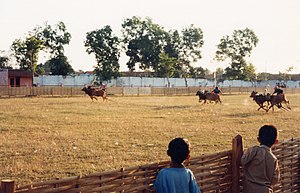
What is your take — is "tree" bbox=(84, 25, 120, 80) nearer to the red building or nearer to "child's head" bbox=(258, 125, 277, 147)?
the red building

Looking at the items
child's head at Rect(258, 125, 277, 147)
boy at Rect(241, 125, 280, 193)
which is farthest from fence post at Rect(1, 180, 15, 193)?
child's head at Rect(258, 125, 277, 147)

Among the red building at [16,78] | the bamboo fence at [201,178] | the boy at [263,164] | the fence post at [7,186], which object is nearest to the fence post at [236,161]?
the bamboo fence at [201,178]

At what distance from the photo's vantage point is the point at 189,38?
86000 millimetres

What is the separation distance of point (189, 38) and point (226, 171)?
81248 mm

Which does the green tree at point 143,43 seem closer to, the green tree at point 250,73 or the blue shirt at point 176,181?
the green tree at point 250,73

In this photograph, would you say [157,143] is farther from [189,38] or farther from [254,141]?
[189,38]

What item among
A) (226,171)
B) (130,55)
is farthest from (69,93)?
(226,171)

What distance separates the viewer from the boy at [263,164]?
537cm

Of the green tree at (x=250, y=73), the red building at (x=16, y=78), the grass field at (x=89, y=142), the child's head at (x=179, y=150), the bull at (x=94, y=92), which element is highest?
the green tree at (x=250, y=73)

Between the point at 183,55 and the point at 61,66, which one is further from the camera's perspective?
the point at 183,55

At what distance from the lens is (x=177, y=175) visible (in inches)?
173

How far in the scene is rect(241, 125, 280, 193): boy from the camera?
5.37 meters

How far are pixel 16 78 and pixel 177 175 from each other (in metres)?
61.6

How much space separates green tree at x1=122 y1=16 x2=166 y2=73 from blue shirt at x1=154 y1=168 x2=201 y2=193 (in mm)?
75455
